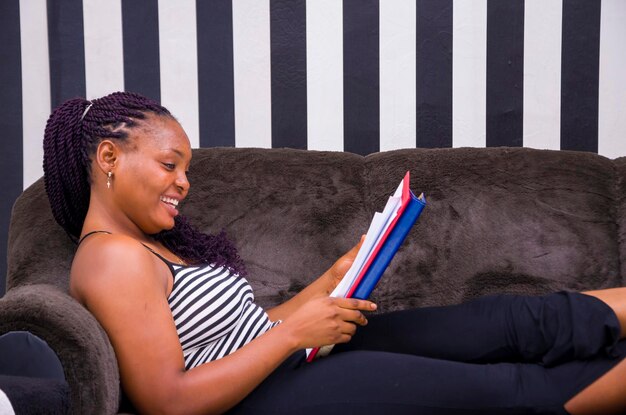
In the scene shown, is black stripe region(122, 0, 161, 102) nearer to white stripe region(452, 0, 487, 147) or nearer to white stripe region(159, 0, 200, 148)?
white stripe region(159, 0, 200, 148)

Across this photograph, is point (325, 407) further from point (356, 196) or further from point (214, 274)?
point (356, 196)

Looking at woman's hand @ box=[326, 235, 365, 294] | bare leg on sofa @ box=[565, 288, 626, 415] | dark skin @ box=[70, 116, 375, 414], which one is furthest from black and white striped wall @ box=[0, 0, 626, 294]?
bare leg on sofa @ box=[565, 288, 626, 415]

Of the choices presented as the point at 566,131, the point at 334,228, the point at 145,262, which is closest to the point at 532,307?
the point at 334,228

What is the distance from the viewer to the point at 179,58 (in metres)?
2.06

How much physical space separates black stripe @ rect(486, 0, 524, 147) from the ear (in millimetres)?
1235

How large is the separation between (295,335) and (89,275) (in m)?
0.35

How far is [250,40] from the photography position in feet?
6.75

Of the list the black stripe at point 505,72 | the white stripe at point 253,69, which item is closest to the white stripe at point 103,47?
the white stripe at point 253,69

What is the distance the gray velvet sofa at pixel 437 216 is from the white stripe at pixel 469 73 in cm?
35

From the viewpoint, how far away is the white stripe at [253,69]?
2.05 metres

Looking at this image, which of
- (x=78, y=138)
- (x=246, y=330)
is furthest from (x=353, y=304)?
(x=78, y=138)

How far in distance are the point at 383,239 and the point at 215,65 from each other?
118cm

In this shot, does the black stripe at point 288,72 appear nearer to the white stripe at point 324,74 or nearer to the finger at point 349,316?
the white stripe at point 324,74

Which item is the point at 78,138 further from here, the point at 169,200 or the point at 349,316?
the point at 349,316
